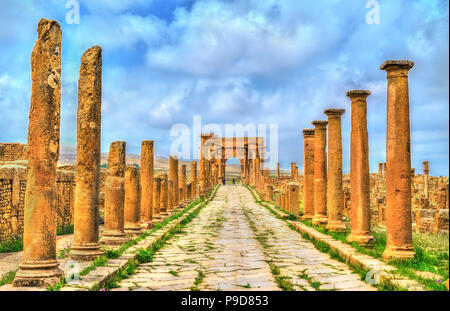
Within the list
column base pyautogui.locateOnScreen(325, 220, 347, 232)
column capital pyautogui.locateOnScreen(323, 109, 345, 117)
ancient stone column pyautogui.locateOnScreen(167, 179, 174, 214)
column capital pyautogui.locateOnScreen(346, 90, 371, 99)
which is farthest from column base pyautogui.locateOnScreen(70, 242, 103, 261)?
ancient stone column pyautogui.locateOnScreen(167, 179, 174, 214)

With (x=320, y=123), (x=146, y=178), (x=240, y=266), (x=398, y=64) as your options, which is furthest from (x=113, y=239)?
(x=320, y=123)

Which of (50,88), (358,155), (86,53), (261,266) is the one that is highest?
(86,53)

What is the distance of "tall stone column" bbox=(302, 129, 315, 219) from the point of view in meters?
15.4

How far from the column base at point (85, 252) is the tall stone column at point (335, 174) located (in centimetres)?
638

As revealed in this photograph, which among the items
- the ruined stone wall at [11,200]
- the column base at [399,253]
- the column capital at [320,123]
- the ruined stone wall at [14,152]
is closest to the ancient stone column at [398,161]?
the column base at [399,253]

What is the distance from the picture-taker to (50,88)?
6.07m

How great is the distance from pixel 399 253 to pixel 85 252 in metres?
5.16

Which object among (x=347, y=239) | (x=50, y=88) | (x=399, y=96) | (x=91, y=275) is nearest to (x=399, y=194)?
(x=399, y=96)

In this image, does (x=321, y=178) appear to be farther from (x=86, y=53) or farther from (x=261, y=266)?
(x=86, y=53)

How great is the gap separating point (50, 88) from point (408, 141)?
5.69 m

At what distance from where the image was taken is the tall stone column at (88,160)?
7.86 m
